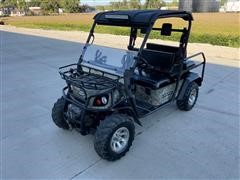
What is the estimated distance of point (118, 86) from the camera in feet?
8.88

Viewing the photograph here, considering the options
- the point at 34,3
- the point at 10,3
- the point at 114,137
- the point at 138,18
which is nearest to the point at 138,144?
the point at 114,137

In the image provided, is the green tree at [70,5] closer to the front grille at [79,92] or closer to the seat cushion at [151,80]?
the seat cushion at [151,80]

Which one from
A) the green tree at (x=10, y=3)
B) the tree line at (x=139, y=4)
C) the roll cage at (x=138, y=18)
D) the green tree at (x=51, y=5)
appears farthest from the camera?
the tree line at (x=139, y=4)

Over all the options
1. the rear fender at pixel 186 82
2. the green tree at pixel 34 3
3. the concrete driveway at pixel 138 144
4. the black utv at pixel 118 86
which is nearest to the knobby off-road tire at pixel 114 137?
the black utv at pixel 118 86

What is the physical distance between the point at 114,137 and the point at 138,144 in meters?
0.52

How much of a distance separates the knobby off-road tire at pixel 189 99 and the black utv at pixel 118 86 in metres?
0.18

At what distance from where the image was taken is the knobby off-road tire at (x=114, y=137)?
2596 millimetres

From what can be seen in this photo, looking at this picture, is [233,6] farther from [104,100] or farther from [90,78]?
[104,100]

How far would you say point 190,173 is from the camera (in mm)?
2574

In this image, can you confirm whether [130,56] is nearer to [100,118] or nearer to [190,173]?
[100,118]

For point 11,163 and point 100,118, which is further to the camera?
point 100,118

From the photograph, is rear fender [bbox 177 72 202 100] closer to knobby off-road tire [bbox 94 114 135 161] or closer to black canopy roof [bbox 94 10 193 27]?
black canopy roof [bbox 94 10 193 27]

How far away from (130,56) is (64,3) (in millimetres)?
72320

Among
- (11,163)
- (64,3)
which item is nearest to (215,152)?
(11,163)
